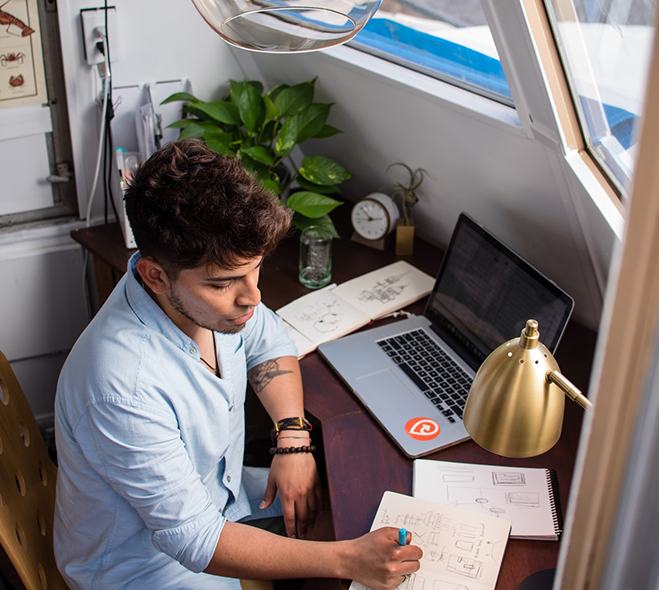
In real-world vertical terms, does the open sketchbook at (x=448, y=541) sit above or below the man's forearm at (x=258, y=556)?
above

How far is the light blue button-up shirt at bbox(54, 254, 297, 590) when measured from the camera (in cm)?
103

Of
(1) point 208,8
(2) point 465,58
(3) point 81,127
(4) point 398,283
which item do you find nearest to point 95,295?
(3) point 81,127

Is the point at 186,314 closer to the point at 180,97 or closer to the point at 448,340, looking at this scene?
the point at 448,340

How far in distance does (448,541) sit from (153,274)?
0.64 m

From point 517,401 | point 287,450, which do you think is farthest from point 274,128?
point 517,401

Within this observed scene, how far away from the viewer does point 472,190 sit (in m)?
1.63

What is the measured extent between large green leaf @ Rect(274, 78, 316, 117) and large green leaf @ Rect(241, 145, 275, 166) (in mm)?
154

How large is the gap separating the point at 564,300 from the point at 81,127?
1460 mm

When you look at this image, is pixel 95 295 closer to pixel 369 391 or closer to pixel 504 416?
pixel 369 391

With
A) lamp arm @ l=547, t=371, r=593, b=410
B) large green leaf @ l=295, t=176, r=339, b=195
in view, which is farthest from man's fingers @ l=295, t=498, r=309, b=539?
large green leaf @ l=295, t=176, r=339, b=195

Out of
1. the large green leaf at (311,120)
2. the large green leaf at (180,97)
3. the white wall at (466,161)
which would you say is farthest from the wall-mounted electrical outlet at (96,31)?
the large green leaf at (311,120)

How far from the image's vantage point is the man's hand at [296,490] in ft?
4.15

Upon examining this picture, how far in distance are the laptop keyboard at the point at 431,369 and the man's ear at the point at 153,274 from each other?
568 mm

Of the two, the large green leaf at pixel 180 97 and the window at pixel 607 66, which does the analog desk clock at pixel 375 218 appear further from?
the window at pixel 607 66
